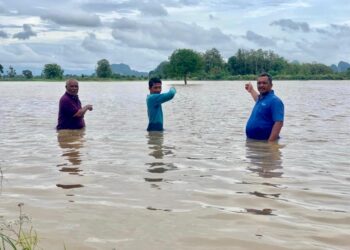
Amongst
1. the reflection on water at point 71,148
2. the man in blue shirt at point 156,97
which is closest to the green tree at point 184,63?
the reflection on water at point 71,148

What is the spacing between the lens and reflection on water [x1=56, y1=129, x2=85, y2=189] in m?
7.90

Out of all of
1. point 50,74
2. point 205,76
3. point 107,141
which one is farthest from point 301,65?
point 107,141

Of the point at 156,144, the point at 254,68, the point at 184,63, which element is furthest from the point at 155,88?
the point at 254,68

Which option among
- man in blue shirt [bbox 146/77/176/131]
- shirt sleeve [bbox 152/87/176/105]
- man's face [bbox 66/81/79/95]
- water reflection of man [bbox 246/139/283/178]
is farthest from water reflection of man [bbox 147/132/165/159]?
man's face [bbox 66/81/79/95]

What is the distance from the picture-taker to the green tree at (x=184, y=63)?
115 meters

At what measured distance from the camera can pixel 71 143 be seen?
11430 mm

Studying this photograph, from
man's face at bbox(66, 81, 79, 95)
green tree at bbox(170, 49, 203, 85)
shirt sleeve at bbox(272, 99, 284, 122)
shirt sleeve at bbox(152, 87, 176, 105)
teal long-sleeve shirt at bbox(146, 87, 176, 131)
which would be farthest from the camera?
green tree at bbox(170, 49, 203, 85)

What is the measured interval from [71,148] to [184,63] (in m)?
107

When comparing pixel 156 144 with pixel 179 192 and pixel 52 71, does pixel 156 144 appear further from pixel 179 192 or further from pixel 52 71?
pixel 52 71

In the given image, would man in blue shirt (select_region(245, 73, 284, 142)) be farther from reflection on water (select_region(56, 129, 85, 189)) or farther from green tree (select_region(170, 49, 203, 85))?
green tree (select_region(170, 49, 203, 85))

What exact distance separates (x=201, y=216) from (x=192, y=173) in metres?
2.42

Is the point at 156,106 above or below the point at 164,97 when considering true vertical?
below

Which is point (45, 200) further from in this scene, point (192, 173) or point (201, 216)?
point (192, 173)

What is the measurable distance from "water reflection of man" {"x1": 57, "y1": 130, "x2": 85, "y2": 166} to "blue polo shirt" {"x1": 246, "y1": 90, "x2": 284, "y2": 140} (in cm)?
405
